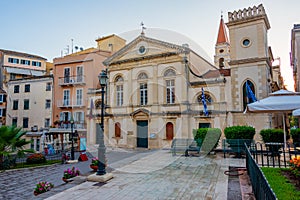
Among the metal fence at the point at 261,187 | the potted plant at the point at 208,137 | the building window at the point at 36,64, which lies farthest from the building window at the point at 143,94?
the building window at the point at 36,64

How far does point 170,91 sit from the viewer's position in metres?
19.6

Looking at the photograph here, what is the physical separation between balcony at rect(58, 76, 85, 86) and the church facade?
4004 millimetres

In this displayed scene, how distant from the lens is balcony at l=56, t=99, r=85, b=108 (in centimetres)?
2436

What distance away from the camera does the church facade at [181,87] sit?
1620cm

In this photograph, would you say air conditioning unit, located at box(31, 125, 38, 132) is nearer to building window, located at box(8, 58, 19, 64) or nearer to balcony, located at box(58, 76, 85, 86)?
balcony, located at box(58, 76, 85, 86)

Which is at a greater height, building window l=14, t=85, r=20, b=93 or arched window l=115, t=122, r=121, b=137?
building window l=14, t=85, r=20, b=93

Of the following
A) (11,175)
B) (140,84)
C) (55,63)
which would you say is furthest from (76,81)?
(11,175)

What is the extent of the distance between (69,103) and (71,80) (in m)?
2.57

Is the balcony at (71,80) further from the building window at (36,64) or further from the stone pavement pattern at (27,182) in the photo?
the stone pavement pattern at (27,182)

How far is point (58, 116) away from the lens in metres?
25.4

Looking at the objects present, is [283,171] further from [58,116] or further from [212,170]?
[58,116]

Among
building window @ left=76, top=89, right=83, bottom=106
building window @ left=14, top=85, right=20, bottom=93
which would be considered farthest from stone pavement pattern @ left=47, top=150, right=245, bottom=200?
building window @ left=14, top=85, right=20, bottom=93

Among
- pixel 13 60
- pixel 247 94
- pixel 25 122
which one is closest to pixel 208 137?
pixel 247 94

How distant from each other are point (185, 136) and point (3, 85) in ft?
82.2
